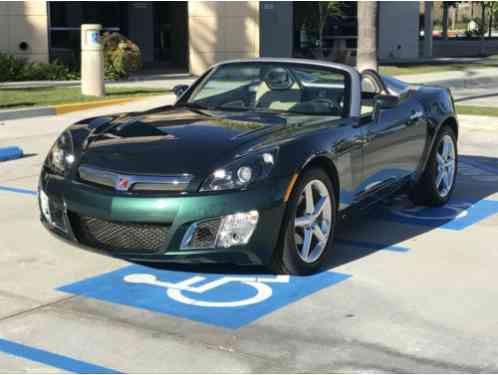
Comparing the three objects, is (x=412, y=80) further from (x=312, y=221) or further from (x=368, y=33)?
(x=312, y=221)

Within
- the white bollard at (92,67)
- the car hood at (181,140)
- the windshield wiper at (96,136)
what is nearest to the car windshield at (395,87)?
the car hood at (181,140)

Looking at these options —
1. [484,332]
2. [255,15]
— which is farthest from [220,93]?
[255,15]

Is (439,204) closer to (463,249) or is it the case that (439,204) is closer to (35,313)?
(463,249)

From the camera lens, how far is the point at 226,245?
494 centimetres

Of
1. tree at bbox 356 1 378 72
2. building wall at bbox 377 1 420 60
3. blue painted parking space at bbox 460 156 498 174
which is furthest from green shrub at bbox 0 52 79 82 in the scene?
building wall at bbox 377 1 420 60

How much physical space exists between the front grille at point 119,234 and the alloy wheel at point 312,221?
0.90m

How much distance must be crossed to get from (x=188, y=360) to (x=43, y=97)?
43.3 ft

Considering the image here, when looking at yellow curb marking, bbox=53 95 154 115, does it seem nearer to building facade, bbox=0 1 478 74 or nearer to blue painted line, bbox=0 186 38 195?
building facade, bbox=0 1 478 74

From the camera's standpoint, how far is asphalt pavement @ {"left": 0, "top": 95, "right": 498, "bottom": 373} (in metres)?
4.10

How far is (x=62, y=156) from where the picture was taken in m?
5.54

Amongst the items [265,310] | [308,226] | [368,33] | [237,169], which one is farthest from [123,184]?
[368,33]

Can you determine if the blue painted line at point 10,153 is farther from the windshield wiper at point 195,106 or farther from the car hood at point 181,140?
the car hood at point 181,140

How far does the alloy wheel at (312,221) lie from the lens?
5.38 metres

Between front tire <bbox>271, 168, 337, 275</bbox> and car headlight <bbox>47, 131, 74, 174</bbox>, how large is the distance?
56.9 inches
